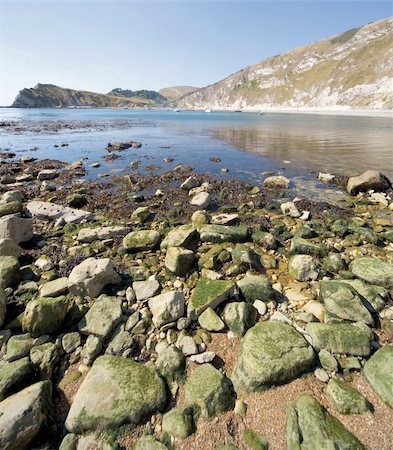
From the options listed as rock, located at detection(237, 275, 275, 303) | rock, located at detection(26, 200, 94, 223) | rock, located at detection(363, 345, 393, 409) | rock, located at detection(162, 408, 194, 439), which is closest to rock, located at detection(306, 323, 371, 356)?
rock, located at detection(363, 345, 393, 409)

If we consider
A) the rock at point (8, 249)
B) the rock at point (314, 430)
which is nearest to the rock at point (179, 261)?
the rock at point (314, 430)

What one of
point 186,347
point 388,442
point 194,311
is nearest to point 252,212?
point 194,311

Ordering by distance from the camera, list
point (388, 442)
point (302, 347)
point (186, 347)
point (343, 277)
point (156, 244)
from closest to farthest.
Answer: point (388, 442)
point (302, 347)
point (186, 347)
point (343, 277)
point (156, 244)

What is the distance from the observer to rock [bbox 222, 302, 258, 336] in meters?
5.71

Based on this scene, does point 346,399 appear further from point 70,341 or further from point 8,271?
point 8,271

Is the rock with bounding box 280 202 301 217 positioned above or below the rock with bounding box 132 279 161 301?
below

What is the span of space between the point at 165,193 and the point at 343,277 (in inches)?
435

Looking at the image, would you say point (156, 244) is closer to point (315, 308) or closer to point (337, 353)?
point (315, 308)

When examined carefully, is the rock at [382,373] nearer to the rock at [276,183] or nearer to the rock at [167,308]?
the rock at [167,308]

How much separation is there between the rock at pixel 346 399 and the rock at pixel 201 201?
10044 mm

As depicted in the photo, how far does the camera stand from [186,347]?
5.34 m

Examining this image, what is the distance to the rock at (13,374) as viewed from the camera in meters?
4.44

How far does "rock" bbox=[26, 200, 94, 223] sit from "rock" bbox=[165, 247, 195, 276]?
6112mm

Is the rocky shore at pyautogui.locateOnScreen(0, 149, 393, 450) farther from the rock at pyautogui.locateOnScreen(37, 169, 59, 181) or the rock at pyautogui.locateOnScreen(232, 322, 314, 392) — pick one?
the rock at pyautogui.locateOnScreen(37, 169, 59, 181)
